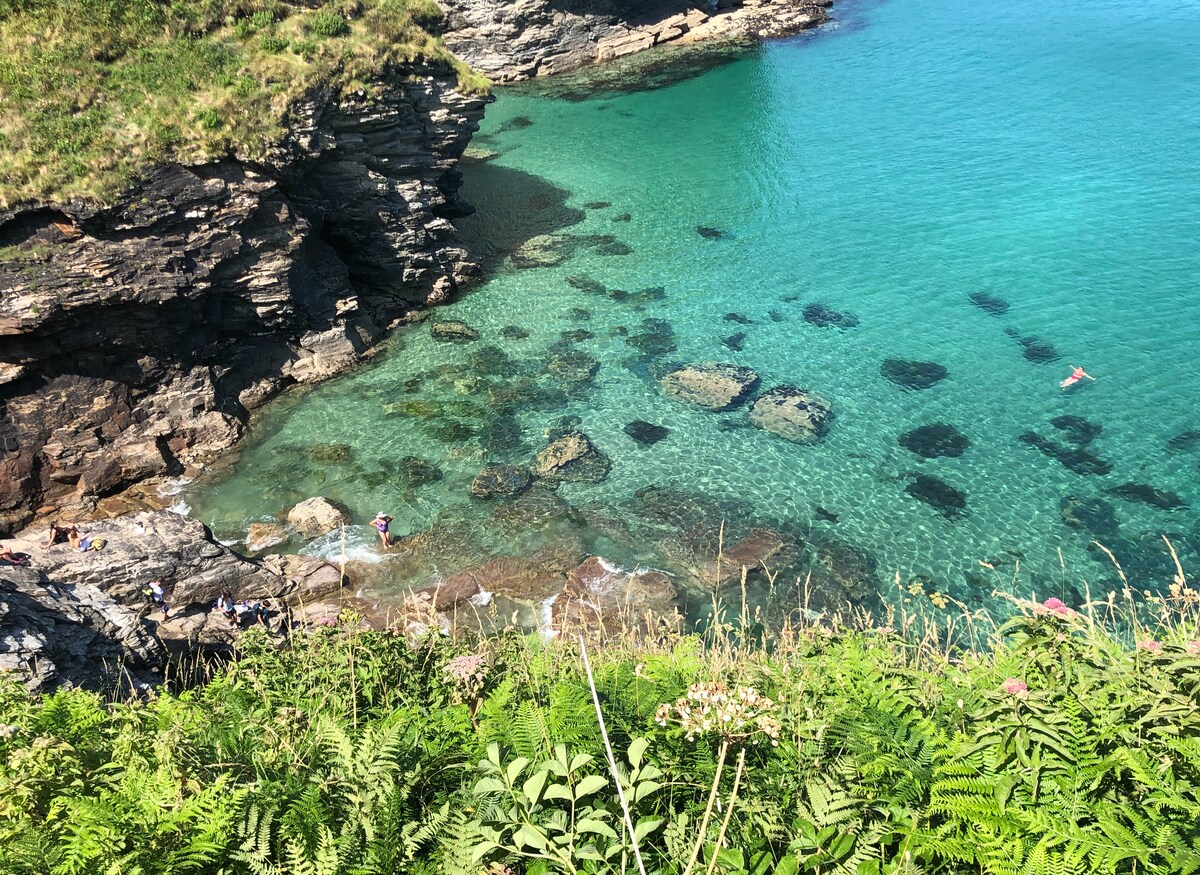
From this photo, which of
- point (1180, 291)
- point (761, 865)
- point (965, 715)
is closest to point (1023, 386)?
point (1180, 291)

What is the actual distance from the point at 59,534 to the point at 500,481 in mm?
11158

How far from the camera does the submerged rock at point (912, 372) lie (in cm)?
2412

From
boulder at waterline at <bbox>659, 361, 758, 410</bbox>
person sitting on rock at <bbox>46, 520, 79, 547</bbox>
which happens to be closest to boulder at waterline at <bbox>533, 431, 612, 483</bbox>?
boulder at waterline at <bbox>659, 361, 758, 410</bbox>

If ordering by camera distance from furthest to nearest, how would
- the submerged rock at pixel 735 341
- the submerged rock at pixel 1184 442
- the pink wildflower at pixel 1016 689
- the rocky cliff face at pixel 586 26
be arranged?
the rocky cliff face at pixel 586 26, the submerged rock at pixel 735 341, the submerged rock at pixel 1184 442, the pink wildflower at pixel 1016 689

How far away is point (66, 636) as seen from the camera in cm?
1286

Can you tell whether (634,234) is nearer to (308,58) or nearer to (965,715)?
(308,58)

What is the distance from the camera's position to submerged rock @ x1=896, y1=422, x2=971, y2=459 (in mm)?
21500

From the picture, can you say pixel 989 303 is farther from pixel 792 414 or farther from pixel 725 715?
pixel 725 715

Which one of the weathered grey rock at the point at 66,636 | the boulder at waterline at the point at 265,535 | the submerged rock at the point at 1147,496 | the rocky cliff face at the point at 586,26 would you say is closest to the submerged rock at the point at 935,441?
the submerged rock at the point at 1147,496

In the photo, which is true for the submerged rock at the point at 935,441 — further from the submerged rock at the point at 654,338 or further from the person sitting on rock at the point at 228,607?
the person sitting on rock at the point at 228,607

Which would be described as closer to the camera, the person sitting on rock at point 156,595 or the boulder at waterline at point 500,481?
the person sitting on rock at point 156,595

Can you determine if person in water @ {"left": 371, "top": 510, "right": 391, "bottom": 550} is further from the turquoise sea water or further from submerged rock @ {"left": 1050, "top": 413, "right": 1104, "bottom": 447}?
submerged rock @ {"left": 1050, "top": 413, "right": 1104, "bottom": 447}

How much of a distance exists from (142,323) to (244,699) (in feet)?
61.5

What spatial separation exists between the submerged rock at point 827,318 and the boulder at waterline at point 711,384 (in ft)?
13.8
